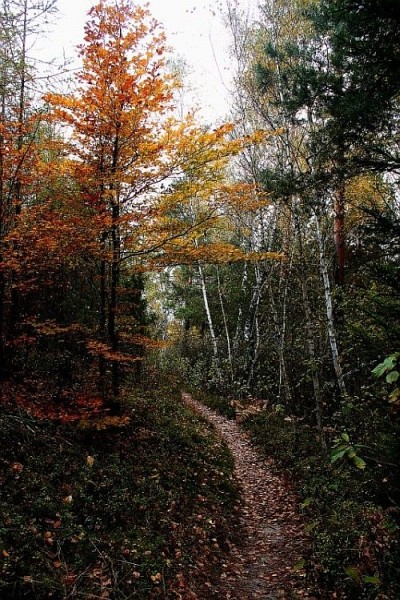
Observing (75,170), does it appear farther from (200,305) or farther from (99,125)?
(200,305)

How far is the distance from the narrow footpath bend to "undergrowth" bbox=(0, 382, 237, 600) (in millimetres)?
396

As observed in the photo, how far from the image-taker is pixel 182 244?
7.50 m

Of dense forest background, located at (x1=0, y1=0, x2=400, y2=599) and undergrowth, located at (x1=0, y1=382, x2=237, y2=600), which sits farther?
dense forest background, located at (x1=0, y1=0, x2=400, y2=599)

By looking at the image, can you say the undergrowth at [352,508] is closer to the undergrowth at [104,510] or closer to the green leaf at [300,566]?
the green leaf at [300,566]

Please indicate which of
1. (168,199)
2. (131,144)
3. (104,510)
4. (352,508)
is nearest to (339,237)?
(168,199)

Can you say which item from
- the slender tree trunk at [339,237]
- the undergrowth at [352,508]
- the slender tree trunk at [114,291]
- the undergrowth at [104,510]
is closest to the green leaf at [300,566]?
the undergrowth at [352,508]

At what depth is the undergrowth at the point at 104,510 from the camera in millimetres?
4262

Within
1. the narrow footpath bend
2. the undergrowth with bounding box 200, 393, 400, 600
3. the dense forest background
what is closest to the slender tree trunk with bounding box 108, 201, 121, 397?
the dense forest background

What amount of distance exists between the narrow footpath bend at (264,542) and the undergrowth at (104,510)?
1.30 feet

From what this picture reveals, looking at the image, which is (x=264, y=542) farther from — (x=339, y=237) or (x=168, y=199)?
(x=339, y=237)

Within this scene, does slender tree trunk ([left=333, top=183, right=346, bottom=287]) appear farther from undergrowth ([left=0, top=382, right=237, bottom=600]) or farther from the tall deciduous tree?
undergrowth ([left=0, top=382, right=237, bottom=600])

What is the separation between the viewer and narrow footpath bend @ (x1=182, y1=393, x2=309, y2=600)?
5.24 m

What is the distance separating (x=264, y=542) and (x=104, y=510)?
2.79 m

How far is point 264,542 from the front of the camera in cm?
654
